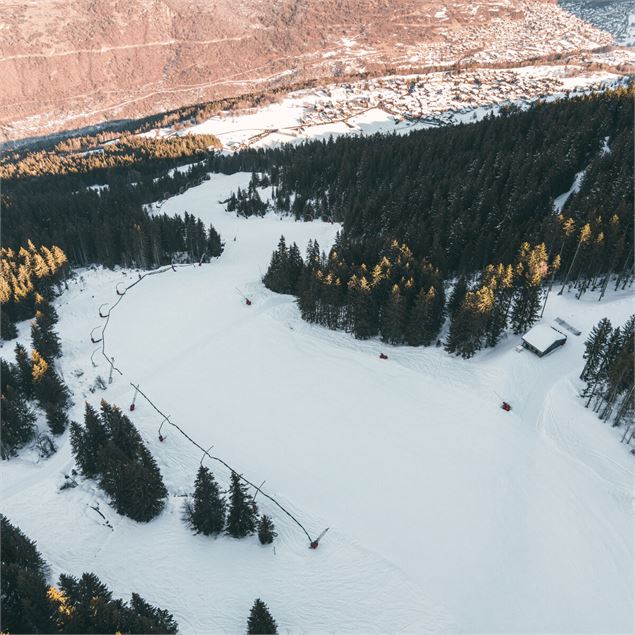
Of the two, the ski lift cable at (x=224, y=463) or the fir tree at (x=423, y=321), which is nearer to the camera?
the ski lift cable at (x=224, y=463)

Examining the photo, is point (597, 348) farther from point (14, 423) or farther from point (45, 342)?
point (45, 342)

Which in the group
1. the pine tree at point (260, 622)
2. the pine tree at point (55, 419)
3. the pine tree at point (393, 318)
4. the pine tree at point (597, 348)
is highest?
the pine tree at point (597, 348)

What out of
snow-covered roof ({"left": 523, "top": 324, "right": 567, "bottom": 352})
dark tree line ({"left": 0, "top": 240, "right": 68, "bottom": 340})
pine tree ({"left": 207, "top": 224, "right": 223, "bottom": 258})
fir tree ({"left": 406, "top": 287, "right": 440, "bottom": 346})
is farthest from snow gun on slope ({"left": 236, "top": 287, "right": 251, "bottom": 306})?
snow-covered roof ({"left": 523, "top": 324, "right": 567, "bottom": 352})

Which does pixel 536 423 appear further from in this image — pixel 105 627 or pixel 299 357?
pixel 105 627

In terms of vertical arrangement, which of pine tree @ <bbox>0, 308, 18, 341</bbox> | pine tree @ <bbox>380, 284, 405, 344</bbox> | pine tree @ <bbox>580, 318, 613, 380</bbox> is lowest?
pine tree @ <bbox>0, 308, 18, 341</bbox>

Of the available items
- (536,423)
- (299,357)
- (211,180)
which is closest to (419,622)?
(536,423)

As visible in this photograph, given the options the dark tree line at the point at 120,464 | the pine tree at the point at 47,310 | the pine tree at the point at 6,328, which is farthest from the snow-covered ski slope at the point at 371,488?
the pine tree at the point at 6,328

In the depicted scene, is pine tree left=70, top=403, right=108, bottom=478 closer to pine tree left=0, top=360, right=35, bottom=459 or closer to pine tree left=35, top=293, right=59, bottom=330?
pine tree left=0, top=360, right=35, bottom=459

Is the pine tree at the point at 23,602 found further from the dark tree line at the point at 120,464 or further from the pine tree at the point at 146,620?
the dark tree line at the point at 120,464
